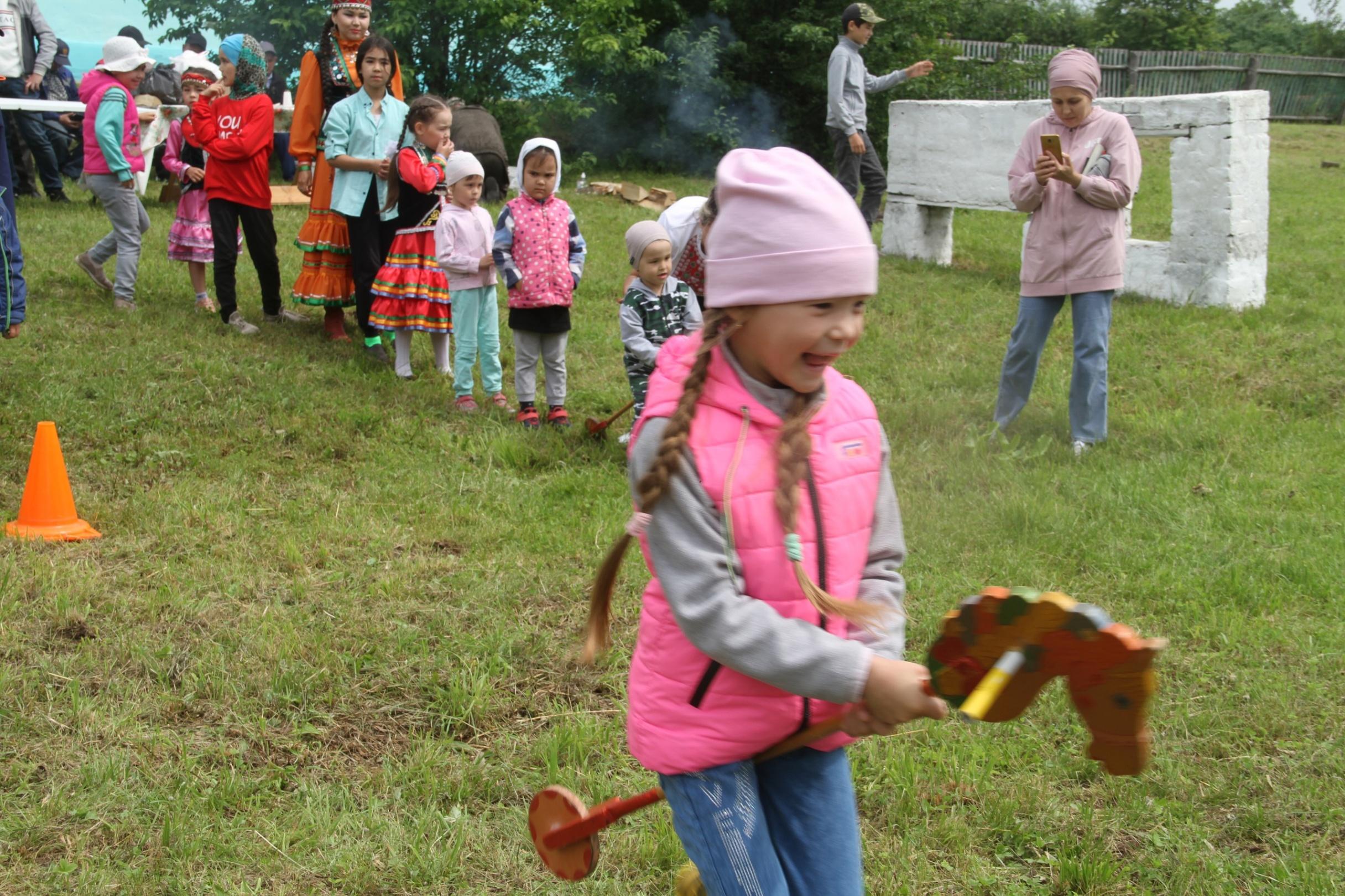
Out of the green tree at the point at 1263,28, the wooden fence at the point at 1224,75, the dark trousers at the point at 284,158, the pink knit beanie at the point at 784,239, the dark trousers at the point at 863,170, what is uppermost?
the green tree at the point at 1263,28

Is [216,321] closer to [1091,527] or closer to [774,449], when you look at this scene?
[1091,527]

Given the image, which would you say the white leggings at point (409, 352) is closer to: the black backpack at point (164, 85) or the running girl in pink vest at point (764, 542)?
the running girl in pink vest at point (764, 542)

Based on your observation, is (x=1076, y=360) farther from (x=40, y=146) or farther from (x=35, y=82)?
(x=40, y=146)

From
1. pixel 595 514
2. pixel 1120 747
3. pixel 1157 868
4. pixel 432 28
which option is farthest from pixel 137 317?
pixel 432 28

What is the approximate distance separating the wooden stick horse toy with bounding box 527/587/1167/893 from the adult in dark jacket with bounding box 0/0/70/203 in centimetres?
1047

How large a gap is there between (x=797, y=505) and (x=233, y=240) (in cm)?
698

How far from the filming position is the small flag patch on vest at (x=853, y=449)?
2115 millimetres

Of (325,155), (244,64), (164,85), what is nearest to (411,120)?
(325,155)

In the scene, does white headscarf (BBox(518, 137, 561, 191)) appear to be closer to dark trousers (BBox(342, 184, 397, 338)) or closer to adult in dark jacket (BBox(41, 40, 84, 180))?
dark trousers (BBox(342, 184, 397, 338))

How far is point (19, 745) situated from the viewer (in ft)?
11.6

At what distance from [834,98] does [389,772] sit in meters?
9.06

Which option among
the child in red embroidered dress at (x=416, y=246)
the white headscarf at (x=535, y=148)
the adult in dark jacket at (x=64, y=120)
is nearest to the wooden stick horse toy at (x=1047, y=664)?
the white headscarf at (x=535, y=148)

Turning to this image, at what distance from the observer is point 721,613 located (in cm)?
196

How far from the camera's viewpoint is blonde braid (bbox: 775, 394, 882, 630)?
1990 mm
